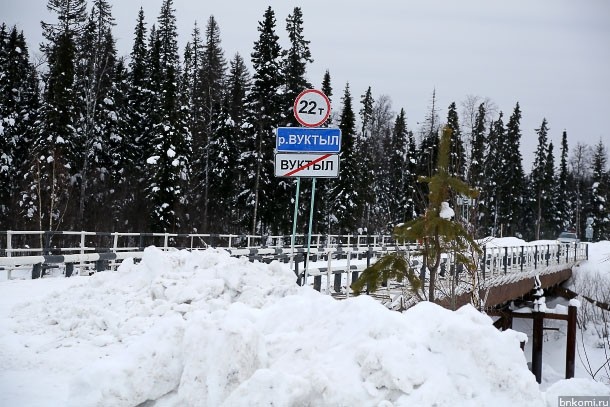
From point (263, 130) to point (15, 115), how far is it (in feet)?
53.9

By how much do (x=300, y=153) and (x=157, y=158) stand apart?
2994cm

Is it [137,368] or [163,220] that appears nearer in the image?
[137,368]

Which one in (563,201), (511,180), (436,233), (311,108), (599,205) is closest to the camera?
(311,108)

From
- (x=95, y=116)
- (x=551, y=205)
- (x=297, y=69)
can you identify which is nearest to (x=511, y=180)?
(x=551, y=205)

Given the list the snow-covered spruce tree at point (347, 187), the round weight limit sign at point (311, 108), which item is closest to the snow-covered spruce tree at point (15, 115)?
the snow-covered spruce tree at point (347, 187)

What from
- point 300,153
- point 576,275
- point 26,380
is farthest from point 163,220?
point 26,380

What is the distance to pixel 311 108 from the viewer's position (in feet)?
31.6

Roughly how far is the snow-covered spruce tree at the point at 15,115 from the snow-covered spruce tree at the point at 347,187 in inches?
929

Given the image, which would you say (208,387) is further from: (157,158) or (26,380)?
(157,158)

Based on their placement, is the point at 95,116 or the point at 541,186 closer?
the point at 95,116

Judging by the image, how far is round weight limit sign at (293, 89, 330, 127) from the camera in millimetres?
9531

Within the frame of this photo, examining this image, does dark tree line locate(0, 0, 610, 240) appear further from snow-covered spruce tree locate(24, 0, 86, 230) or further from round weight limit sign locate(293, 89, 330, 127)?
round weight limit sign locate(293, 89, 330, 127)

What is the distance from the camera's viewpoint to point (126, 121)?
151 ft

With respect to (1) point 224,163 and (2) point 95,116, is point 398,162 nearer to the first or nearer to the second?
(1) point 224,163
